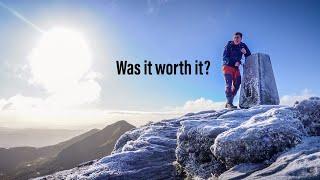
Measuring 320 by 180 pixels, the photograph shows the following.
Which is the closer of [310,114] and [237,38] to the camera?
[310,114]

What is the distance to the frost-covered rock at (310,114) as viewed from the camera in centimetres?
1561

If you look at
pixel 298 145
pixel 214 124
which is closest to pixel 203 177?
pixel 214 124

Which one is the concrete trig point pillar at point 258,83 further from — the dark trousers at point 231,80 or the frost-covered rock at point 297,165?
the frost-covered rock at point 297,165

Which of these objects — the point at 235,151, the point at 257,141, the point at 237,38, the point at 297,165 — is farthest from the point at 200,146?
the point at 237,38

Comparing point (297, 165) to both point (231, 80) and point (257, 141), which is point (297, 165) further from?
point (231, 80)

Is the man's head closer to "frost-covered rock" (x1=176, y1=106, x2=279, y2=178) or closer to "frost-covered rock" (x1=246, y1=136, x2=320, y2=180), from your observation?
"frost-covered rock" (x1=176, y1=106, x2=279, y2=178)

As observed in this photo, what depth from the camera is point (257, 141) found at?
44.5 feet

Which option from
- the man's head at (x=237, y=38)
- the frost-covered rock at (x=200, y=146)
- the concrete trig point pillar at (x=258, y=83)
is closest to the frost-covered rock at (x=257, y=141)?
the frost-covered rock at (x=200, y=146)

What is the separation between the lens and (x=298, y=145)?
13.4m

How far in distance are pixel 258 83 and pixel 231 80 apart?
186 cm

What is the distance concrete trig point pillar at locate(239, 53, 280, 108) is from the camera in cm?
2628

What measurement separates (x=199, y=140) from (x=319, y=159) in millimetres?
6547

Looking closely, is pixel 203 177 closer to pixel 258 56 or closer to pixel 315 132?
pixel 315 132

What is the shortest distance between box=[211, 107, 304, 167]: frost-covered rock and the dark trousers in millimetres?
12302
